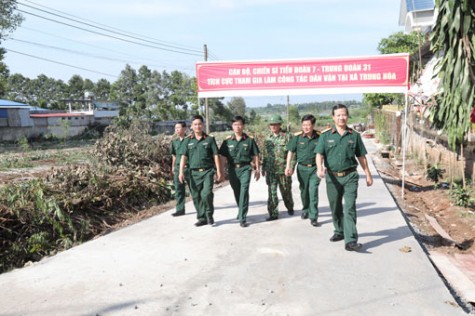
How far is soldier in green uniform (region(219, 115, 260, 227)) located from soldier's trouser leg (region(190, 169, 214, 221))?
1.10ft

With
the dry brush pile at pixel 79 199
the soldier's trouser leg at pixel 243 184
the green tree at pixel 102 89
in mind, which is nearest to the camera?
the dry brush pile at pixel 79 199

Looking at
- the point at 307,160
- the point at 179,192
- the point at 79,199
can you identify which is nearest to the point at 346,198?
the point at 307,160

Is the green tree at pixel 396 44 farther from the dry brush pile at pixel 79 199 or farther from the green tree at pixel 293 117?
the dry brush pile at pixel 79 199

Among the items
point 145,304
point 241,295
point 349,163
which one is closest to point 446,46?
point 349,163

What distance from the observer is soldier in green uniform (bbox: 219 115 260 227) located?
5.83 metres

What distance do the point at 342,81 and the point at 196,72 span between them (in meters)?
3.35

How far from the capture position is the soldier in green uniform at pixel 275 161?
6117mm

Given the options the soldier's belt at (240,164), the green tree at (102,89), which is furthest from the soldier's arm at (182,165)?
the green tree at (102,89)

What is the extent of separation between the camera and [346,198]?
15.3ft

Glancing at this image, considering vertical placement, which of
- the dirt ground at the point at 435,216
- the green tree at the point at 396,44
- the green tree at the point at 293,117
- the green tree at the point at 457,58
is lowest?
the dirt ground at the point at 435,216

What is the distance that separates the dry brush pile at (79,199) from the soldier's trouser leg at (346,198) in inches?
145

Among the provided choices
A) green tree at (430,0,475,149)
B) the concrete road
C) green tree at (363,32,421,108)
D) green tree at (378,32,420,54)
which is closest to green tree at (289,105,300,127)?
green tree at (363,32,421,108)

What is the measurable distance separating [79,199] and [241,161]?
2.73 metres

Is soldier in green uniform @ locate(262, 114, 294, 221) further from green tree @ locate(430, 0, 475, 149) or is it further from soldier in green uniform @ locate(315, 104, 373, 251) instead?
green tree @ locate(430, 0, 475, 149)
